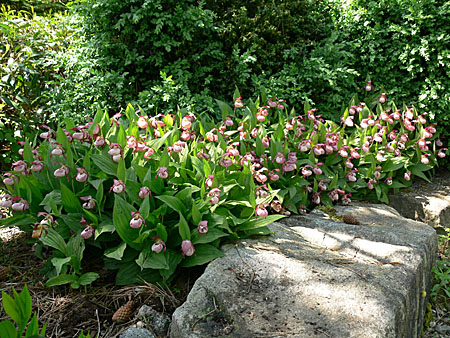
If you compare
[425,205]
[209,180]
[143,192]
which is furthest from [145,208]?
[425,205]

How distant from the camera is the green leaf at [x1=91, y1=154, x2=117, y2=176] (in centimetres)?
247

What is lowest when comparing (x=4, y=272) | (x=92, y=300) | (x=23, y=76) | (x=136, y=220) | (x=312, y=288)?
(x=4, y=272)

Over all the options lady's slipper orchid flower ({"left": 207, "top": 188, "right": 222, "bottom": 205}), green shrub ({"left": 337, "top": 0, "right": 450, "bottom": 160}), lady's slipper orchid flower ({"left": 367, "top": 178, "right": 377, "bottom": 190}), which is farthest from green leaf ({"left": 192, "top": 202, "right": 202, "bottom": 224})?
green shrub ({"left": 337, "top": 0, "right": 450, "bottom": 160})

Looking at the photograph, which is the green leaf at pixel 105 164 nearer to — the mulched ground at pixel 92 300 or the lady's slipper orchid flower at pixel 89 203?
the lady's slipper orchid flower at pixel 89 203

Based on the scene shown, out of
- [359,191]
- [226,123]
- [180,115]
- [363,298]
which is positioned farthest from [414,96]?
[363,298]

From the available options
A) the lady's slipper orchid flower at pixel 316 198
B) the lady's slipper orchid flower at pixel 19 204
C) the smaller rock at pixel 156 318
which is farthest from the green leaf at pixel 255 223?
the lady's slipper orchid flower at pixel 19 204

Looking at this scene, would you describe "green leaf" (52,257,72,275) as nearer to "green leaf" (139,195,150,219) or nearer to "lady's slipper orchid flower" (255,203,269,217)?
"green leaf" (139,195,150,219)

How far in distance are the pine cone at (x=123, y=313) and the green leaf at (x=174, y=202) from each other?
22.7 inches

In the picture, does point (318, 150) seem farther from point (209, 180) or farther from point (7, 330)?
point (7, 330)

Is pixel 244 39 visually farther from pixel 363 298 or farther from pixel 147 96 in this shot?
pixel 363 298

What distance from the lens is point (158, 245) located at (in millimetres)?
2098

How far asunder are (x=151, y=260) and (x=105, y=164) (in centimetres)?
74

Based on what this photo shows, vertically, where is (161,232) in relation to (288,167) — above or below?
below

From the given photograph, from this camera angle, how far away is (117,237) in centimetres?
239
